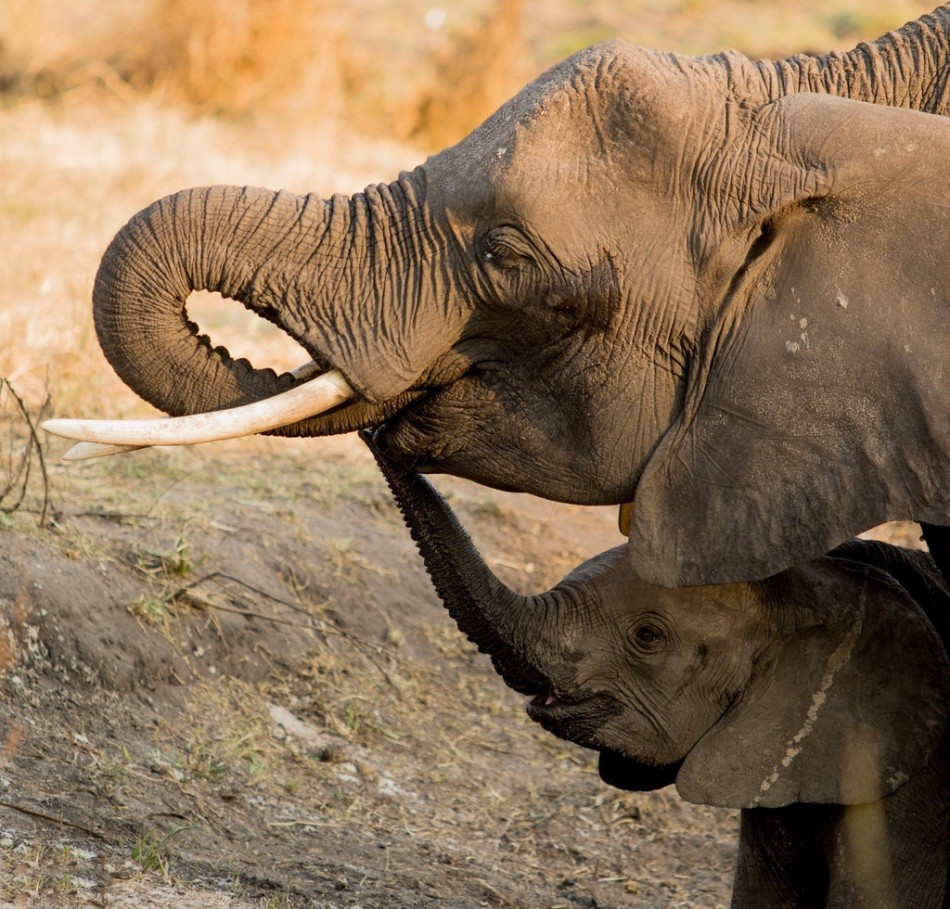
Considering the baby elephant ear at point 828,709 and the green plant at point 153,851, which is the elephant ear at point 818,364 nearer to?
the baby elephant ear at point 828,709

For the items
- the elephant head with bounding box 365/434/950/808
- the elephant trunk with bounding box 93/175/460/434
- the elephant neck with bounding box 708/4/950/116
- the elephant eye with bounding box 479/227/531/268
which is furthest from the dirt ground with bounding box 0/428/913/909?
the elephant neck with bounding box 708/4/950/116

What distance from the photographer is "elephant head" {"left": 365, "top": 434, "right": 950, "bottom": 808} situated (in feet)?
14.6

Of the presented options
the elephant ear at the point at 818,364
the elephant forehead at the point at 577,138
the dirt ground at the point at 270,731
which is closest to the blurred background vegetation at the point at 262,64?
the dirt ground at the point at 270,731

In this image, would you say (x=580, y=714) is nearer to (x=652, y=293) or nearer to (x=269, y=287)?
(x=652, y=293)

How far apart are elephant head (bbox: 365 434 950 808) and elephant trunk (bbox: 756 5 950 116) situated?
122 centimetres

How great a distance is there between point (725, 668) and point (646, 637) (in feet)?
0.72

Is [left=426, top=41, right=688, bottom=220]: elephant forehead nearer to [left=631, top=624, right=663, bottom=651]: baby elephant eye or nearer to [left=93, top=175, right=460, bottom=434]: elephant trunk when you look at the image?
[left=93, top=175, right=460, bottom=434]: elephant trunk

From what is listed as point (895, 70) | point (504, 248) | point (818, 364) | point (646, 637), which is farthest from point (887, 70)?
point (646, 637)

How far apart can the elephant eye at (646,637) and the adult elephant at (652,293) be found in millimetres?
516

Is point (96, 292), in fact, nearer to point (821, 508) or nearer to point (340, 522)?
point (821, 508)

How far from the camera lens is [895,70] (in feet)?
14.1

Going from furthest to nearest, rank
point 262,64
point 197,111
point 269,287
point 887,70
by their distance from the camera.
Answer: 1. point 262,64
2. point 197,111
3. point 887,70
4. point 269,287

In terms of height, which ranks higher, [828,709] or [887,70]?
[887,70]

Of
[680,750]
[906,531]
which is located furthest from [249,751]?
[906,531]
